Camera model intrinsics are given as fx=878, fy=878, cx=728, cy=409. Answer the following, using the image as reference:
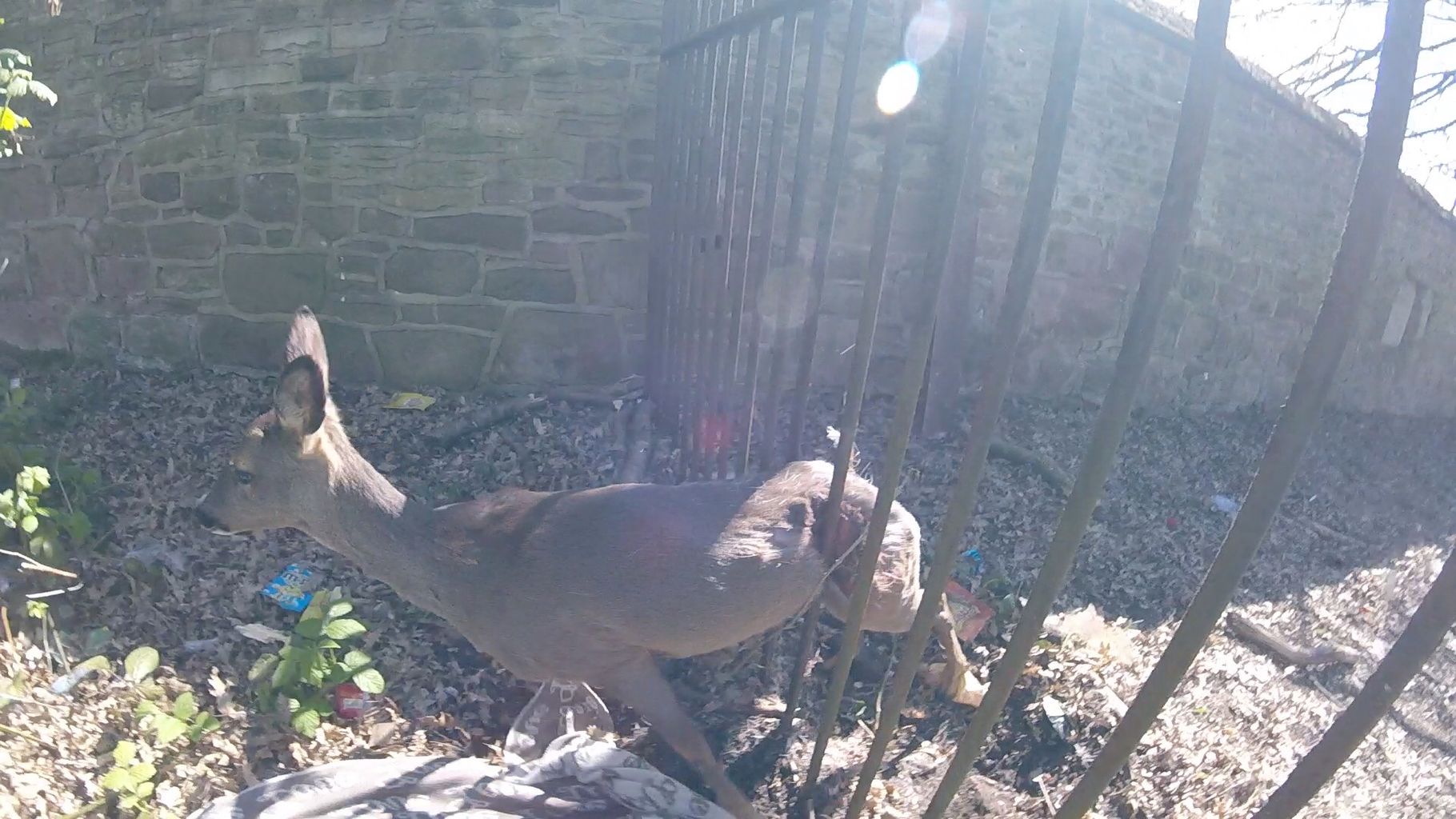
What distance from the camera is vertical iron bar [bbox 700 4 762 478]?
3.97 m

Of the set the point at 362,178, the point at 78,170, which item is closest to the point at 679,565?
the point at 362,178

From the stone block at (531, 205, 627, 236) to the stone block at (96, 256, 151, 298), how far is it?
293 centimetres

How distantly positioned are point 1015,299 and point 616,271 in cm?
409

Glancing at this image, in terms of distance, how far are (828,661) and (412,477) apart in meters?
2.61

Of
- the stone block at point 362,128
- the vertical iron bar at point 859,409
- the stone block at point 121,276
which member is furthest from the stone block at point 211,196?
the vertical iron bar at point 859,409

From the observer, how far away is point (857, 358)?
260 centimetres

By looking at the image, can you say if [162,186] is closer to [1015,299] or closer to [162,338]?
[162,338]

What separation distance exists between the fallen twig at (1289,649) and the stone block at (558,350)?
3943mm

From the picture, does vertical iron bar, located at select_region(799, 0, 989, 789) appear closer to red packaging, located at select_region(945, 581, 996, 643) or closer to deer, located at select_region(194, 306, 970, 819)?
deer, located at select_region(194, 306, 970, 819)

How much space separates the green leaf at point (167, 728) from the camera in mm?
2932

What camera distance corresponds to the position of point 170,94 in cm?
597

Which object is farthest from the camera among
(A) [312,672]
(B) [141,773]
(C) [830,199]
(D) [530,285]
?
(D) [530,285]

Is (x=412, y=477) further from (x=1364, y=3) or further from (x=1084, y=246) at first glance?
(x=1364, y=3)

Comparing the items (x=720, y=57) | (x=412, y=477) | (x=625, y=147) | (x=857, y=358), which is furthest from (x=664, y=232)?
(x=857, y=358)
